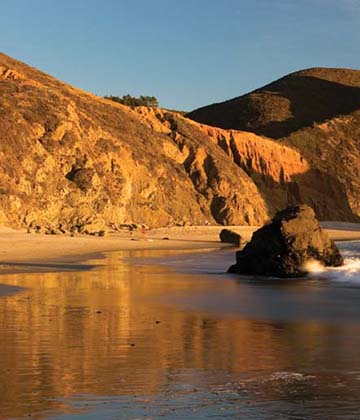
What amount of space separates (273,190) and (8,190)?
41159 mm

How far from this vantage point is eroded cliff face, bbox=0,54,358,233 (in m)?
43.2

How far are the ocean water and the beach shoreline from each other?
311 centimetres

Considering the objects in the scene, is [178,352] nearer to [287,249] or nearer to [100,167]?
[287,249]

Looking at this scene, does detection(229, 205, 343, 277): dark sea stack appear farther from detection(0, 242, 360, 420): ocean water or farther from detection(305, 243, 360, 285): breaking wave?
detection(0, 242, 360, 420): ocean water

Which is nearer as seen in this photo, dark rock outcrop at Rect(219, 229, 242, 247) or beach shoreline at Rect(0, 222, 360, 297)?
beach shoreline at Rect(0, 222, 360, 297)

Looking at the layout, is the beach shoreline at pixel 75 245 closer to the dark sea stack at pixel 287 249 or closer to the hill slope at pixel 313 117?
the dark sea stack at pixel 287 249

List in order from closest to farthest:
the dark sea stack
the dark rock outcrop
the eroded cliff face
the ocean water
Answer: the ocean water → the dark sea stack → the dark rock outcrop → the eroded cliff face

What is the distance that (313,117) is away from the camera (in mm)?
115188

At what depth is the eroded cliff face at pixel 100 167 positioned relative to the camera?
43.2 m

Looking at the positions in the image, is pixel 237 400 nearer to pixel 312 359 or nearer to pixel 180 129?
pixel 312 359

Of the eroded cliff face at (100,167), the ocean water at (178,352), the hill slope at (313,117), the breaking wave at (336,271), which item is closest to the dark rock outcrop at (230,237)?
the eroded cliff face at (100,167)

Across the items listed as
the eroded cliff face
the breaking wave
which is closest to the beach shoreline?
the eroded cliff face

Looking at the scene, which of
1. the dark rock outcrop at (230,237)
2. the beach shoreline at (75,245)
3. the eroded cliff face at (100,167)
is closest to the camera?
the beach shoreline at (75,245)

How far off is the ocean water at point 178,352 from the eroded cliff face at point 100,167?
80.9 ft
